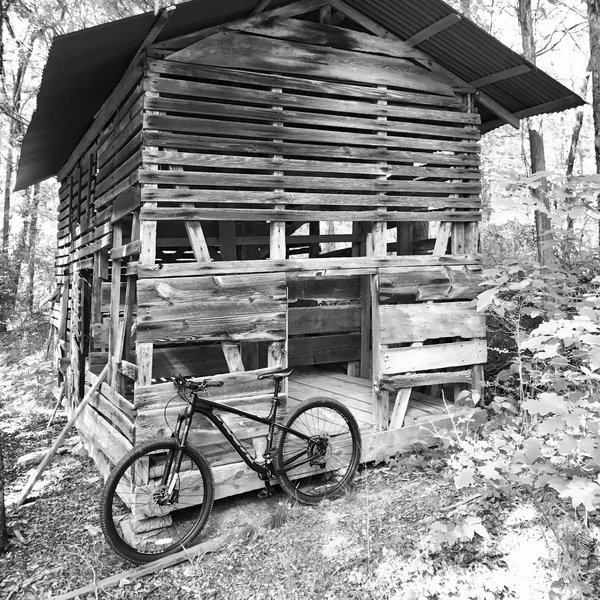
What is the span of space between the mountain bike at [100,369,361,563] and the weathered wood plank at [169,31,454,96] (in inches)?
128

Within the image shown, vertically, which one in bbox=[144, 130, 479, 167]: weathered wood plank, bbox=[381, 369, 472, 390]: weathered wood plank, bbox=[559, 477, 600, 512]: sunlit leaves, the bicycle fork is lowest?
the bicycle fork

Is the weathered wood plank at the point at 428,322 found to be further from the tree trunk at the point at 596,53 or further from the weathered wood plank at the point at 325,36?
the weathered wood plank at the point at 325,36

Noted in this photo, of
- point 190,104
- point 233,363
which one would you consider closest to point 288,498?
point 233,363

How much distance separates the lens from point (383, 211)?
579cm

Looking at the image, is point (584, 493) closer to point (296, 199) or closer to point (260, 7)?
point (296, 199)

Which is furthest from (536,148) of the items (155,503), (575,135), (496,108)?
(155,503)

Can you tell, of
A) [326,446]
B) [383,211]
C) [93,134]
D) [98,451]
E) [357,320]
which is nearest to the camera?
[326,446]

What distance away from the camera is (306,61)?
5.49 meters

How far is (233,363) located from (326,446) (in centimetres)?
134

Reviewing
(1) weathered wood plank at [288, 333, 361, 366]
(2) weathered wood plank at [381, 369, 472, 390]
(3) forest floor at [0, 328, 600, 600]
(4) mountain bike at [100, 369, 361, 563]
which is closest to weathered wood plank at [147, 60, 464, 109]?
(4) mountain bike at [100, 369, 361, 563]

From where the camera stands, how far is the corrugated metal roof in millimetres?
4422

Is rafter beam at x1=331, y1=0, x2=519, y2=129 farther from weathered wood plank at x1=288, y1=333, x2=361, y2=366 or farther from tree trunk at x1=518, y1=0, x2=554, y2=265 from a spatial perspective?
weathered wood plank at x1=288, y1=333, x2=361, y2=366

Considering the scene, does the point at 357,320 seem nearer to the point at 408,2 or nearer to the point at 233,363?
the point at 233,363

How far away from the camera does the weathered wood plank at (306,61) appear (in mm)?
5035
